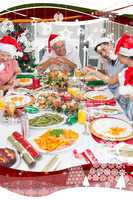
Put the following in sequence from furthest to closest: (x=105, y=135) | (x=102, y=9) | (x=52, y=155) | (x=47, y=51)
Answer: (x=47, y=51)
(x=102, y=9)
(x=105, y=135)
(x=52, y=155)

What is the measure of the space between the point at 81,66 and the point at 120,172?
148 centimetres

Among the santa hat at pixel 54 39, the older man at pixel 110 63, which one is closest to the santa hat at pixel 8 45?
the santa hat at pixel 54 39

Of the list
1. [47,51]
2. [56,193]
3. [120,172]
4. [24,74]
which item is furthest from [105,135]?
[47,51]

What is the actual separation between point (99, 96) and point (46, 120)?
50 centimetres

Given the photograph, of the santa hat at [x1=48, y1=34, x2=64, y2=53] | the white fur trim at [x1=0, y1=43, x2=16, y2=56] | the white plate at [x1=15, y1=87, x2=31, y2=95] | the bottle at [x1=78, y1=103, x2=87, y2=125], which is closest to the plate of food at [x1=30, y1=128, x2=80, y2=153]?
the bottle at [x1=78, y1=103, x2=87, y2=125]

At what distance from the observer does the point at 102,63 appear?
2.84 metres

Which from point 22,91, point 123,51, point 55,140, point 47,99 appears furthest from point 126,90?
point 22,91

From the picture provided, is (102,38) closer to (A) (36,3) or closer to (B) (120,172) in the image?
(A) (36,3)

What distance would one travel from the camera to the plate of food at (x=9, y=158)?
1566mm

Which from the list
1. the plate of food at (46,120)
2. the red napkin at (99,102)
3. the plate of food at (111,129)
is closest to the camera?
the plate of food at (111,129)

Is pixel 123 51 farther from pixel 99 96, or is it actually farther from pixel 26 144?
pixel 26 144

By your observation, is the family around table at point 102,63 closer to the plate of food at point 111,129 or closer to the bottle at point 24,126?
the plate of food at point 111,129

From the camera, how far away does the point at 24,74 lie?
2.77 meters

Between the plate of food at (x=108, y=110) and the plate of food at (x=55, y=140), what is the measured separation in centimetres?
30
